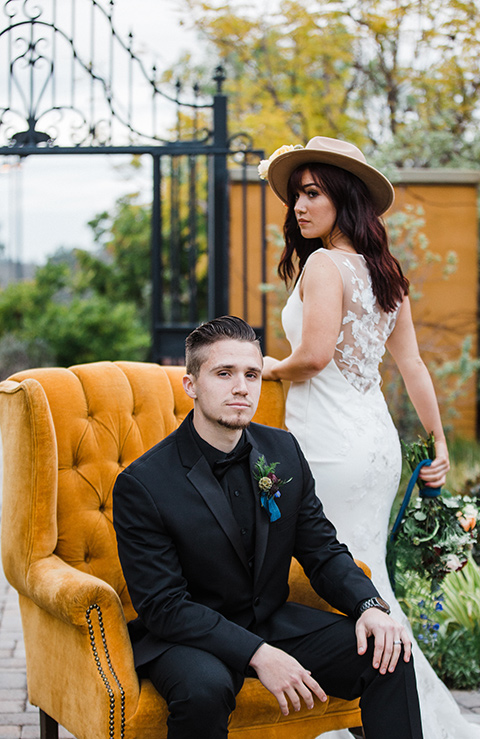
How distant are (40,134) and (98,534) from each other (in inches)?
101

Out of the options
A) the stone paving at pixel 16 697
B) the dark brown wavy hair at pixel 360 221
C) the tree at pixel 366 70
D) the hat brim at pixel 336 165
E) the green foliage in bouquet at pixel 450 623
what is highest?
the tree at pixel 366 70

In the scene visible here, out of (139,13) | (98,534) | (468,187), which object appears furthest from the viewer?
(139,13)

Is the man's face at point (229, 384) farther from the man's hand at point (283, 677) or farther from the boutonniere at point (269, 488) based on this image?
the man's hand at point (283, 677)

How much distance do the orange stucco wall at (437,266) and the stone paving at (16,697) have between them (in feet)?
14.6

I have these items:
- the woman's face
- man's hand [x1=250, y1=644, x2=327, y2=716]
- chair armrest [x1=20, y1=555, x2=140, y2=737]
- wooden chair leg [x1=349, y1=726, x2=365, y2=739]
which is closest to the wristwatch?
man's hand [x1=250, y1=644, x2=327, y2=716]

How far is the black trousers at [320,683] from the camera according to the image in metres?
1.94

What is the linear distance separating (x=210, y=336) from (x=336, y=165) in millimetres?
848

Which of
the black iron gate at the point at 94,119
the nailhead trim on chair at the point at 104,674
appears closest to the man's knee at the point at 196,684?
the nailhead trim on chair at the point at 104,674

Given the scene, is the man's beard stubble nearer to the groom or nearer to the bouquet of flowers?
the groom

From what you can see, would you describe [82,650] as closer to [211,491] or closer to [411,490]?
[211,491]

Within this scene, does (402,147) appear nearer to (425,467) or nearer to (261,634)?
(425,467)

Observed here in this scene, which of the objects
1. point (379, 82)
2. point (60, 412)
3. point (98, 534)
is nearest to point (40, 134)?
point (60, 412)

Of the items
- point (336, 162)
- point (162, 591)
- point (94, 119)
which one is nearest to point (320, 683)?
point (162, 591)

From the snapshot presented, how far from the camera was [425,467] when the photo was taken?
2850 millimetres
